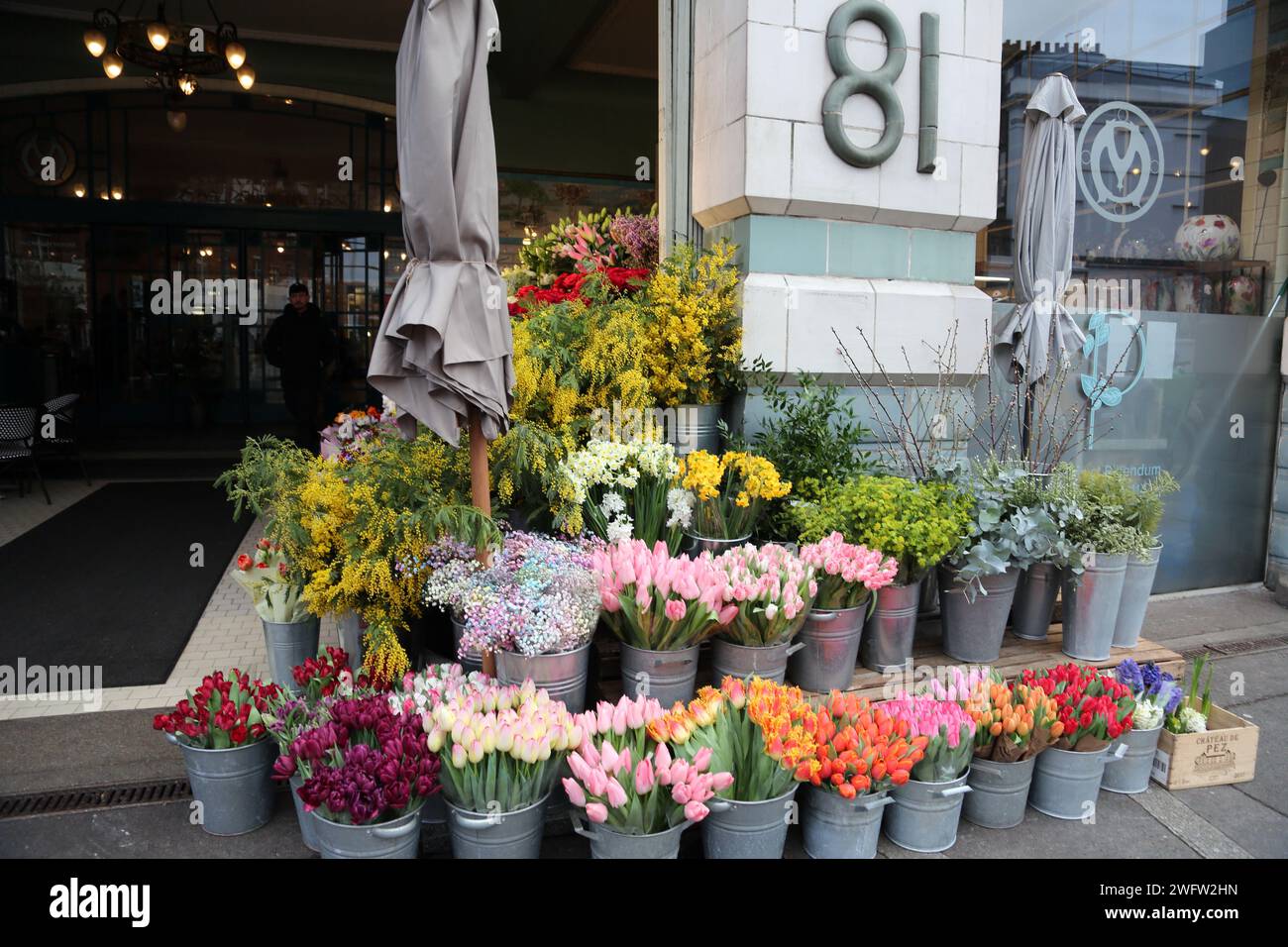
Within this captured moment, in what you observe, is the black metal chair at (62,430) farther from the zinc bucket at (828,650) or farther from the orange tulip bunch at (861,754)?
the orange tulip bunch at (861,754)

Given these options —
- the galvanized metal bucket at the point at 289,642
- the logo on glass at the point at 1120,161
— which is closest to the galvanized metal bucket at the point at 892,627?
the galvanized metal bucket at the point at 289,642

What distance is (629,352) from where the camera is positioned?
424cm

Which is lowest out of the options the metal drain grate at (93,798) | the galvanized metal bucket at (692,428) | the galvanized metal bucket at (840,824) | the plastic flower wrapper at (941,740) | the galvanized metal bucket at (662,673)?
the metal drain grate at (93,798)

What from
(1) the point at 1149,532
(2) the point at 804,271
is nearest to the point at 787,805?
(1) the point at 1149,532

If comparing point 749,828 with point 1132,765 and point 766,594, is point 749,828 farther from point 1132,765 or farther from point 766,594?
point 1132,765

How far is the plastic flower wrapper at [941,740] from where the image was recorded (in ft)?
9.60

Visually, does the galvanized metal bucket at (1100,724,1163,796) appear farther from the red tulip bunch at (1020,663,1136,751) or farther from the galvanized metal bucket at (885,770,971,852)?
the galvanized metal bucket at (885,770,971,852)

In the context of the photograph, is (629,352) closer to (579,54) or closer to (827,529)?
(827,529)

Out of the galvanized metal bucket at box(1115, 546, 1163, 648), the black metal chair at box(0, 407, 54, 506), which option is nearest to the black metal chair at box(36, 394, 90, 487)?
the black metal chair at box(0, 407, 54, 506)

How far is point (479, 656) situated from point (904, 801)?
5.09 ft

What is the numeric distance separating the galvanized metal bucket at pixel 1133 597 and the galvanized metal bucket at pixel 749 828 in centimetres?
228

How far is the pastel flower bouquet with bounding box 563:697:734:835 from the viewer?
252 cm

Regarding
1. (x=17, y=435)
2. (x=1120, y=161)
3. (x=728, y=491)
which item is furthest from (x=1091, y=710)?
(x=17, y=435)

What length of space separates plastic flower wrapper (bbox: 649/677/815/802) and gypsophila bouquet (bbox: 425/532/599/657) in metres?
0.46
